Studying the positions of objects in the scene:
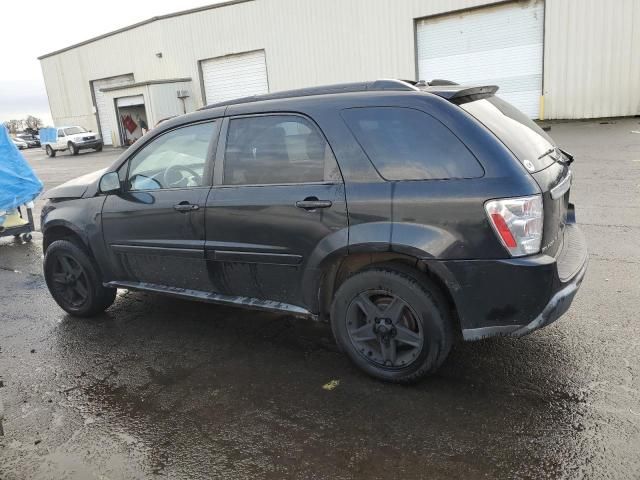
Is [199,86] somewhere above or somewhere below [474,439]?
above

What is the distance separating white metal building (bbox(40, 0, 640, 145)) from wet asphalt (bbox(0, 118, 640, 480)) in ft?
60.9

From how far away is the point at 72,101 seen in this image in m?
40.8

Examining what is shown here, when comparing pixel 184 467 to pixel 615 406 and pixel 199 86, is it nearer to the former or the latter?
pixel 615 406

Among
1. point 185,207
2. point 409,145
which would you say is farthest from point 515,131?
point 185,207

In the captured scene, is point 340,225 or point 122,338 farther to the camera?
point 122,338

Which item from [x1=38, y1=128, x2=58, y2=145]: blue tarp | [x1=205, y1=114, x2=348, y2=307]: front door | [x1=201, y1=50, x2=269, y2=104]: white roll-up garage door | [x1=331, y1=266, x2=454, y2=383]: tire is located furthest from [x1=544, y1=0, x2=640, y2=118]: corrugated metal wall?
[x1=38, y1=128, x2=58, y2=145]: blue tarp

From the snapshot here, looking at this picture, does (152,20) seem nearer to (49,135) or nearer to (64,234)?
(49,135)

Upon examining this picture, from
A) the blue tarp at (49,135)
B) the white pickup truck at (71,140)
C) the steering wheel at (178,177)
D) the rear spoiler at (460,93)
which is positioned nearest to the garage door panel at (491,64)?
the rear spoiler at (460,93)

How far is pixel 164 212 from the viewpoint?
4.14m

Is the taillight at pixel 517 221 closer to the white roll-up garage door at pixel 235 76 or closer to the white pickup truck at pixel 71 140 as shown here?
the white roll-up garage door at pixel 235 76

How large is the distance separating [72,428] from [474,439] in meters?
2.31

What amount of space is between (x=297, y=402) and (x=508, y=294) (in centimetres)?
140

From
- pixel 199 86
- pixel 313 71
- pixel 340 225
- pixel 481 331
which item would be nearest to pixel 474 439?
pixel 481 331

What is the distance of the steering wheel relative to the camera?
410 centimetres
